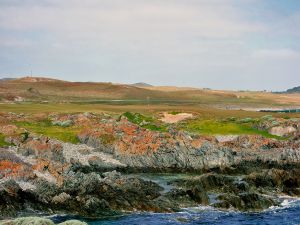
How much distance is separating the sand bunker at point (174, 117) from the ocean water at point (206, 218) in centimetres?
6012

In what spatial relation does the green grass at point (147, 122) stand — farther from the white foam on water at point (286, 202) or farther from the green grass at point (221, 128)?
the white foam on water at point (286, 202)

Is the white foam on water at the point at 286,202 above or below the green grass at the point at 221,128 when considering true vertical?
below

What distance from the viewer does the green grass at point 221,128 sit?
288 feet

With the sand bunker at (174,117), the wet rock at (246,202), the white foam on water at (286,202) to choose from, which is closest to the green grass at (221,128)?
the sand bunker at (174,117)

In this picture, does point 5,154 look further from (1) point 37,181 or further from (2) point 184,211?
(2) point 184,211

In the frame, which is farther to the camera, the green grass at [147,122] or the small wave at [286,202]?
the green grass at [147,122]

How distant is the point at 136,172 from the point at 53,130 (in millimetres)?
21537

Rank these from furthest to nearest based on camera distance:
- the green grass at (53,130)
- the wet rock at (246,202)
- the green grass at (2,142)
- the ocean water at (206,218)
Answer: the green grass at (53,130), the green grass at (2,142), the wet rock at (246,202), the ocean water at (206,218)

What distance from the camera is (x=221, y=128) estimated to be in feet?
296

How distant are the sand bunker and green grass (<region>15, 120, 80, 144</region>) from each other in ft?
89.3

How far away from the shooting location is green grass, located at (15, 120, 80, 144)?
7131 cm

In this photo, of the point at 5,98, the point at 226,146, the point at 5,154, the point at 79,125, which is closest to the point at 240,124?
the point at 226,146

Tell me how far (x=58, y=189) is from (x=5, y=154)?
13.2 m

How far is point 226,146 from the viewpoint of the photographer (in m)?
70.4
